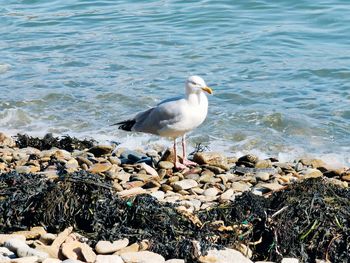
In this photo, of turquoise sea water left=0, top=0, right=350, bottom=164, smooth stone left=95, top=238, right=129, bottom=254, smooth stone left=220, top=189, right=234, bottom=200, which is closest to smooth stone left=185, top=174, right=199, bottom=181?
smooth stone left=220, top=189, right=234, bottom=200

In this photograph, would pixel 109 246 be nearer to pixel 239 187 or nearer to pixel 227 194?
pixel 227 194

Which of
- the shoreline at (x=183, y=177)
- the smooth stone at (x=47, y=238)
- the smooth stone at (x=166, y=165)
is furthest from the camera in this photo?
the smooth stone at (x=166, y=165)

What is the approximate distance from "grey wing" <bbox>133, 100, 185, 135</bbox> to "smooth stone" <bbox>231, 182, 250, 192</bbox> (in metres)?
1.02

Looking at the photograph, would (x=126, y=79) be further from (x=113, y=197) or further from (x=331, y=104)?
(x=113, y=197)

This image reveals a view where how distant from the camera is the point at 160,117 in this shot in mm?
7613

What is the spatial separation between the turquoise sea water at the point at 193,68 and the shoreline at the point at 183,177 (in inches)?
39.5

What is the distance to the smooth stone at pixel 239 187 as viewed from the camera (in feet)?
22.0

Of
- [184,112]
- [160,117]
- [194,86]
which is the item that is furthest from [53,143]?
[194,86]

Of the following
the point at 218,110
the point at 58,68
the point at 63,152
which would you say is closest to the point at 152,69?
the point at 58,68

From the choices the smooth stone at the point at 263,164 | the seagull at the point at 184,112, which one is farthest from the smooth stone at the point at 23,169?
the smooth stone at the point at 263,164

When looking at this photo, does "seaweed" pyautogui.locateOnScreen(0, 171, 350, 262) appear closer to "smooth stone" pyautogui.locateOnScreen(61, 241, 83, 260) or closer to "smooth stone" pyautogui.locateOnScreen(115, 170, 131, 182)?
"smooth stone" pyautogui.locateOnScreen(61, 241, 83, 260)

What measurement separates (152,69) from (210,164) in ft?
16.5

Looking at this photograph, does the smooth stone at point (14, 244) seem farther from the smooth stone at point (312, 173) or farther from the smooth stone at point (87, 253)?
the smooth stone at point (312, 173)

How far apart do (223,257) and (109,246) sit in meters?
0.72
